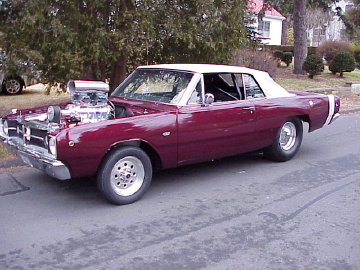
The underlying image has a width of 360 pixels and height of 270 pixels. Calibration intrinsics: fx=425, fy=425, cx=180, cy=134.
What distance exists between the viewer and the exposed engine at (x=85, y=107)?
5053 millimetres

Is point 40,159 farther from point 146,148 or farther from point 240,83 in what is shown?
point 240,83

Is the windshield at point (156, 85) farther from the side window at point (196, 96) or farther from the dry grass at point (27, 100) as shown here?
the dry grass at point (27, 100)

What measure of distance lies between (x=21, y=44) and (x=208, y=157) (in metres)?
5.01

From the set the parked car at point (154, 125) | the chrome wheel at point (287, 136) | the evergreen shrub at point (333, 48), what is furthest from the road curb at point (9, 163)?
the evergreen shrub at point (333, 48)

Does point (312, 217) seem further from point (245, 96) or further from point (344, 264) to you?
point (245, 96)

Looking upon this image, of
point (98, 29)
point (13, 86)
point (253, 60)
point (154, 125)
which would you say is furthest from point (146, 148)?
point (253, 60)

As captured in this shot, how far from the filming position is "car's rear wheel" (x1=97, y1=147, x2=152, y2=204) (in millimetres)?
4676

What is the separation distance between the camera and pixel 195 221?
4.49 metres

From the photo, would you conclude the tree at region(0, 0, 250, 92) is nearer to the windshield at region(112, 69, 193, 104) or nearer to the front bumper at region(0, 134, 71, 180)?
the windshield at region(112, 69, 193, 104)

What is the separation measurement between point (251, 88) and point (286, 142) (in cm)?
119

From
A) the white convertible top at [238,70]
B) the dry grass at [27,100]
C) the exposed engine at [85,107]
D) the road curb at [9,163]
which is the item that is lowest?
the road curb at [9,163]

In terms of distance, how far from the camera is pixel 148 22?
28.8ft

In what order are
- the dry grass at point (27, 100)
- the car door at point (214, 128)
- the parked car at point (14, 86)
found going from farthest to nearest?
1. the parked car at point (14, 86)
2. the dry grass at point (27, 100)
3. the car door at point (214, 128)

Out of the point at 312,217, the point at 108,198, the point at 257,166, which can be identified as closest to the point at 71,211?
the point at 108,198
